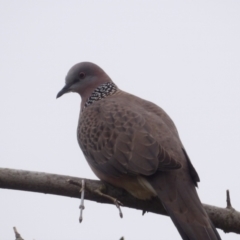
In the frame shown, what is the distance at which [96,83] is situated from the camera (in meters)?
5.39

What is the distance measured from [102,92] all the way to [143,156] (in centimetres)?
144

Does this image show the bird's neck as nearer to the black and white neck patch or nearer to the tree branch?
the black and white neck patch

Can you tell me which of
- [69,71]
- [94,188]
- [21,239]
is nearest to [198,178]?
[94,188]

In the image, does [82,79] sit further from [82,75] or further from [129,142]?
[129,142]

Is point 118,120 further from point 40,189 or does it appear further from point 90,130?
point 40,189

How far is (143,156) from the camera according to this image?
3.88m

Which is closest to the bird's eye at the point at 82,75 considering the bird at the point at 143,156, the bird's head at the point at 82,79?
the bird's head at the point at 82,79

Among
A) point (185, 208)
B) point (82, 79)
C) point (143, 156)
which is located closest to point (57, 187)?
point (143, 156)

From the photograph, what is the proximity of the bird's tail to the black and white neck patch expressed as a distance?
148 centimetres

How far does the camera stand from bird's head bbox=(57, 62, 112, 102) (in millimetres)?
5387

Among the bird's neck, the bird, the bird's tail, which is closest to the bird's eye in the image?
the bird's neck

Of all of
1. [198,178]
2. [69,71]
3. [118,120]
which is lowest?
[198,178]

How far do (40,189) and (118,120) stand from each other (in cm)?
104

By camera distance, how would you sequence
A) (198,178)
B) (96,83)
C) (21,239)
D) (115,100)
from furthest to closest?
1. (96,83)
2. (115,100)
3. (198,178)
4. (21,239)
